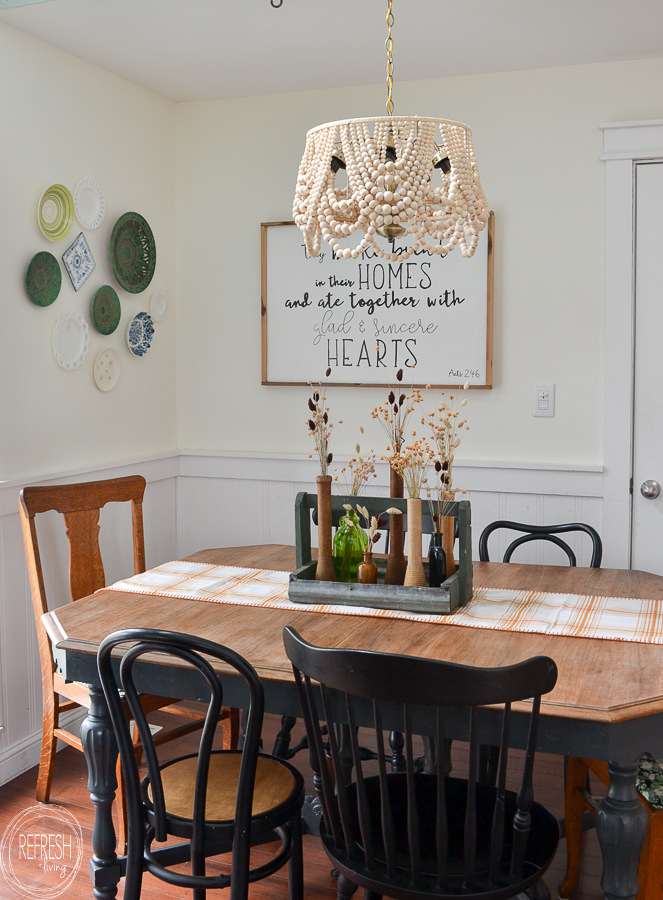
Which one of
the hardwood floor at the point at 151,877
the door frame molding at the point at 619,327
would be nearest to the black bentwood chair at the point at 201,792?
the hardwood floor at the point at 151,877

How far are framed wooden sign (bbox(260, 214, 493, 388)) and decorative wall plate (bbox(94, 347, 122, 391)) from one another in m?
0.62

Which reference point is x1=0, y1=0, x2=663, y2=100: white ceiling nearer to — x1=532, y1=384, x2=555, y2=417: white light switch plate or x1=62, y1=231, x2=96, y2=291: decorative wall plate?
x1=62, y1=231, x2=96, y2=291: decorative wall plate

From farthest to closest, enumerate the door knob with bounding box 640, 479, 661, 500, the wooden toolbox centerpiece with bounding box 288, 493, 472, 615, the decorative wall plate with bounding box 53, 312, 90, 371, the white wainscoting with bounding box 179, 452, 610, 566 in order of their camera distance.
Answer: the white wainscoting with bounding box 179, 452, 610, 566
the door knob with bounding box 640, 479, 661, 500
the decorative wall plate with bounding box 53, 312, 90, 371
the wooden toolbox centerpiece with bounding box 288, 493, 472, 615

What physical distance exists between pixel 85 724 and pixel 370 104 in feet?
8.47

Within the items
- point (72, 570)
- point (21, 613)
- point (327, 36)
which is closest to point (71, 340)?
point (72, 570)

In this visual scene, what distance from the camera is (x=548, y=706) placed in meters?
1.56

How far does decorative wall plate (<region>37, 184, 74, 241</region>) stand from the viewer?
2947 millimetres

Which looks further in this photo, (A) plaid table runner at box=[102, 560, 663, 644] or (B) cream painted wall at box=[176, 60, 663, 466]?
(B) cream painted wall at box=[176, 60, 663, 466]

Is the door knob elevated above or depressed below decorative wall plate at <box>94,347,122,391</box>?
below

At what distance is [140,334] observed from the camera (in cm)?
355

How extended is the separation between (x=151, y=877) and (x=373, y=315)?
2.15m

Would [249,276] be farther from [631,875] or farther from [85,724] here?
[631,875]

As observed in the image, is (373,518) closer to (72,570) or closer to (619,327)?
(72,570)

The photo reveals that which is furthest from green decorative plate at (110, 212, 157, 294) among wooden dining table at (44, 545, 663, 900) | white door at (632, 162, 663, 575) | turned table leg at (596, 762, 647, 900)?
turned table leg at (596, 762, 647, 900)
